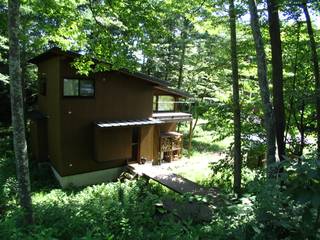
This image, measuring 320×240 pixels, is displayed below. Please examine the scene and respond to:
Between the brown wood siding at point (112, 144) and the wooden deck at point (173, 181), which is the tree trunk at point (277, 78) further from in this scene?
the brown wood siding at point (112, 144)

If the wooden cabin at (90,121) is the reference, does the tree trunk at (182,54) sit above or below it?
above

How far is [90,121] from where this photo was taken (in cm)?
1305

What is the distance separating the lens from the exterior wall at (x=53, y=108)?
12603mm

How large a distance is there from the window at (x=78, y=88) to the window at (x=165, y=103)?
5.19m

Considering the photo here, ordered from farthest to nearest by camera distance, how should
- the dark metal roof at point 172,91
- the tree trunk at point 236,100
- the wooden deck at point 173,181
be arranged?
the dark metal roof at point 172,91
the wooden deck at point 173,181
the tree trunk at point 236,100

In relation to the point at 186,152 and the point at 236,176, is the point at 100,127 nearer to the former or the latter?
the point at 236,176

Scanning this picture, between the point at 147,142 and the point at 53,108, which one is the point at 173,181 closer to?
the point at 147,142

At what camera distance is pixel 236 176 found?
9570mm

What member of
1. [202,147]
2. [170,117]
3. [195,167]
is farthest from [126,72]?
[202,147]

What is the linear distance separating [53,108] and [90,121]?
1812 millimetres

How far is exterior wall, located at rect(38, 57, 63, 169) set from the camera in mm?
12603

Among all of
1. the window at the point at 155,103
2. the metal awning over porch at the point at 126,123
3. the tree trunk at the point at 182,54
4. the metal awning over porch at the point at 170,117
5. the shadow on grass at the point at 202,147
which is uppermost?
the tree trunk at the point at 182,54

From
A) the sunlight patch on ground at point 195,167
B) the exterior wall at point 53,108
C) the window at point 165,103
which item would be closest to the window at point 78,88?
the exterior wall at point 53,108

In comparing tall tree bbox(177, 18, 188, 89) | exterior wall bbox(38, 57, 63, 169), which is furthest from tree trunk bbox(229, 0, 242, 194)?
tall tree bbox(177, 18, 188, 89)
